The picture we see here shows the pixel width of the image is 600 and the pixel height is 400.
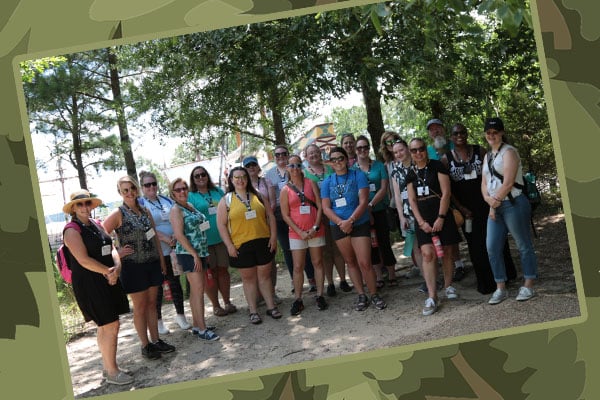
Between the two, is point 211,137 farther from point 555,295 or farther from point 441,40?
point 555,295

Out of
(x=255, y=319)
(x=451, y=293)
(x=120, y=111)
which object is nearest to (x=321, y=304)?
(x=255, y=319)

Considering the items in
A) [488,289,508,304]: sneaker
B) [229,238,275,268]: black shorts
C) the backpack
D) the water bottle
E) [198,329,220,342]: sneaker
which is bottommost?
[198,329,220,342]: sneaker

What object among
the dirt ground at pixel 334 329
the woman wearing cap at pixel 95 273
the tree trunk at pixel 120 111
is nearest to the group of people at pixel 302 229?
the woman wearing cap at pixel 95 273

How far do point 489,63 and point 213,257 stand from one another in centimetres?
362

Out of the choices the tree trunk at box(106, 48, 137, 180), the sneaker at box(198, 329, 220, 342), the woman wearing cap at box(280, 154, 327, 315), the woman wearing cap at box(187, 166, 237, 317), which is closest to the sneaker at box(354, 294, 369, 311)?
the woman wearing cap at box(280, 154, 327, 315)

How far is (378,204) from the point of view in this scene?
554cm

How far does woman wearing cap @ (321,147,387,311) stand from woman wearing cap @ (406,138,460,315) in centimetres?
52

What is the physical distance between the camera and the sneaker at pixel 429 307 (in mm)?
4297

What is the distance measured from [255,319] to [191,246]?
99 cm

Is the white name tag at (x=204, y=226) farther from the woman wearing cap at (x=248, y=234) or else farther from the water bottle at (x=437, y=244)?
the water bottle at (x=437, y=244)

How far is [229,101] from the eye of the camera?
15.4 feet

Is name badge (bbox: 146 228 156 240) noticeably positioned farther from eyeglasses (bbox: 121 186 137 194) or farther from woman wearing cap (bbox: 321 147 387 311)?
woman wearing cap (bbox: 321 147 387 311)

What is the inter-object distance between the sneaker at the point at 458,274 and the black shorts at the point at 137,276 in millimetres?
3042

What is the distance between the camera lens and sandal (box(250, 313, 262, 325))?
498cm
